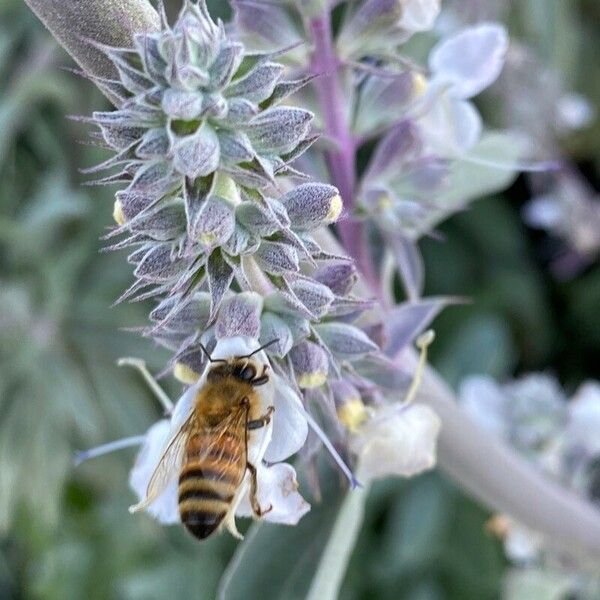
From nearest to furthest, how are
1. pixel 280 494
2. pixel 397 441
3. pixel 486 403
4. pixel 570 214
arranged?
pixel 280 494
pixel 397 441
pixel 486 403
pixel 570 214

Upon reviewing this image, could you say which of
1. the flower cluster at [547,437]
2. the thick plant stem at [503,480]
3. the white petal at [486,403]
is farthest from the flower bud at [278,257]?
the white petal at [486,403]

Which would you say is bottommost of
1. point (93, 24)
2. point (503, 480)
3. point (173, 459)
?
point (503, 480)

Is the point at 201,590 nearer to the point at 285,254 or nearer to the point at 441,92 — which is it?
the point at 441,92

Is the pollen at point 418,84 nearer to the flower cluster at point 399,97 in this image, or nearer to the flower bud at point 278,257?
the flower cluster at point 399,97

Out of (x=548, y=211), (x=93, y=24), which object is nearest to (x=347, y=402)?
(x=93, y=24)

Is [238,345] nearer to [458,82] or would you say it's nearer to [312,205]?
[312,205]

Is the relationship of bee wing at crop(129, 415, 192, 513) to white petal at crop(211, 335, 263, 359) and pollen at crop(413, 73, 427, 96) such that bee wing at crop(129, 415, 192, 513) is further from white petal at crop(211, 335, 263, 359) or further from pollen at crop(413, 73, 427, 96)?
pollen at crop(413, 73, 427, 96)

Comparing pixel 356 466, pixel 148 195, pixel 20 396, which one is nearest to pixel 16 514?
pixel 20 396
